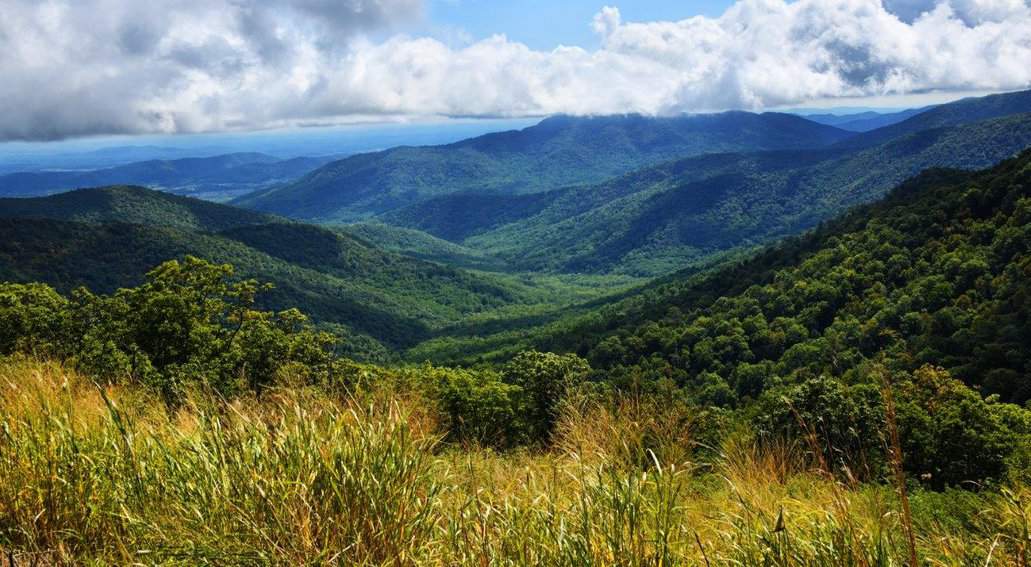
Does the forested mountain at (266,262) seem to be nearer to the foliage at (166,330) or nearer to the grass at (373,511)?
the foliage at (166,330)

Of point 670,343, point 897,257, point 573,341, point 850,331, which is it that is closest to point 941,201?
point 897,257

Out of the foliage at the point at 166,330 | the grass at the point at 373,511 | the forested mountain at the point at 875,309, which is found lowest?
the forested mountain at the point at 875,309

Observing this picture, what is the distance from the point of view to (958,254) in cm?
4941

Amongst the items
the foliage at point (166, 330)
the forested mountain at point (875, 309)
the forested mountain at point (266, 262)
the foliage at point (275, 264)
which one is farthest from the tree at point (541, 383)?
the forested mountain at point (266, 262)

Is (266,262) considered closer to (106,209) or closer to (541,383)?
(106,209)

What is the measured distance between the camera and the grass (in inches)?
125

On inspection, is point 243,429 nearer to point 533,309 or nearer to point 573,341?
point 573,341

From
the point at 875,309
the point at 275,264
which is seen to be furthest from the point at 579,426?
the point at 275,264

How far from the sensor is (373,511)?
132 inches

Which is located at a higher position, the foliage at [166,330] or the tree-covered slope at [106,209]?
the tree-covered slope at [106,209]

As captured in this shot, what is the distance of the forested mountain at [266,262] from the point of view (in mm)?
104312

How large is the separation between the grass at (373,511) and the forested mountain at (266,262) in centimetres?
10639

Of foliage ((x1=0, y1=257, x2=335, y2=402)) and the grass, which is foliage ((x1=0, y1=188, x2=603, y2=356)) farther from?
the grass

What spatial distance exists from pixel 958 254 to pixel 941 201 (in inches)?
597
